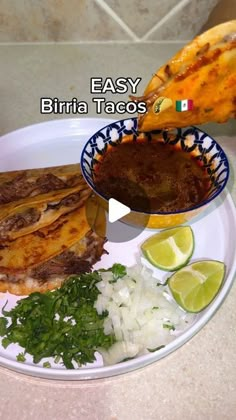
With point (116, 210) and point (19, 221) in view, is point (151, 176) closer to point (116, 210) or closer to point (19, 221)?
point (116, 210)

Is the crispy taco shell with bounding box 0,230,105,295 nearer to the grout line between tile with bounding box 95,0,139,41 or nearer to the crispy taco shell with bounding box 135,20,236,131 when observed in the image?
the crispy taco shell with bounding box 135,20,236,131

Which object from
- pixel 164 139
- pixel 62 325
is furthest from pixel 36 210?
pixel 164 139

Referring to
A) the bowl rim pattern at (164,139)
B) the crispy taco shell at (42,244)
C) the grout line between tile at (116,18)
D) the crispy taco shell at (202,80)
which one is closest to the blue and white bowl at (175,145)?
the bowl rim pattern at (164,139)

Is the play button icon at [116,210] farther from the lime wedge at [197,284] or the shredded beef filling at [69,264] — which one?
the lime wedge at [197,284]

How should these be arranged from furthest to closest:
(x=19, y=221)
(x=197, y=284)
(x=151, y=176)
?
(x=151, y=176) < (x=19, y=221) < (x=197, y=284)

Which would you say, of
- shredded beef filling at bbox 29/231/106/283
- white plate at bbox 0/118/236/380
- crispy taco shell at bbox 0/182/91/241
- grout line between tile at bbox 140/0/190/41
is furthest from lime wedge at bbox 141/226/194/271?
grout line between tile at bbox 140/0/190/41
